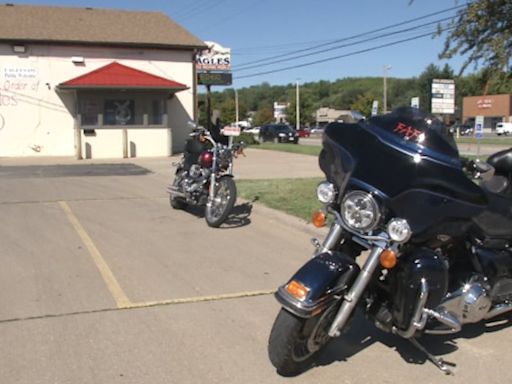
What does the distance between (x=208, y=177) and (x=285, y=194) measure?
2.55m

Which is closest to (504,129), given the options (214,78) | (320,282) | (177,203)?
(214,78)

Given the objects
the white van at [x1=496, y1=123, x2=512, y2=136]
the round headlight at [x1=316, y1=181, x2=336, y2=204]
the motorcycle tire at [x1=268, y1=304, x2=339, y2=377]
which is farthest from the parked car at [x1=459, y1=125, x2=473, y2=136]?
the white van at [x1=496, y1=123, x2=512, y2=136]

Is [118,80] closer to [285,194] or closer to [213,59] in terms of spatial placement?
[213,59]

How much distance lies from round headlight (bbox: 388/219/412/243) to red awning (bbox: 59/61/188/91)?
848 inches

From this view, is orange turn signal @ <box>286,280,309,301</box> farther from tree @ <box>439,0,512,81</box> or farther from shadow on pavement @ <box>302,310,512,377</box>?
tree @ <box>439,0,512,81</box>

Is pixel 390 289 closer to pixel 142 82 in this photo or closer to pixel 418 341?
pixel 418 341

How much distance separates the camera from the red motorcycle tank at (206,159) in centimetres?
886

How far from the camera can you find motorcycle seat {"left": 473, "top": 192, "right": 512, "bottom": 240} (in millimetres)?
4121

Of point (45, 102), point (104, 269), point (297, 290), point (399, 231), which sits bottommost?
point (104, 269)

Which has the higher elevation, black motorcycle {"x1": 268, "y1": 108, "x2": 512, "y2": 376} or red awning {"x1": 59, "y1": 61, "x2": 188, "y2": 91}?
red awning {"x1": 59, "y1": 61, "x2": 188, "y2": 91}

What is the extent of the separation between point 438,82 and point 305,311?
14598 millimetres

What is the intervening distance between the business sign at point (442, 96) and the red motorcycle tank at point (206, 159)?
31.1 feet

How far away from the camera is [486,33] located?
1030 cm

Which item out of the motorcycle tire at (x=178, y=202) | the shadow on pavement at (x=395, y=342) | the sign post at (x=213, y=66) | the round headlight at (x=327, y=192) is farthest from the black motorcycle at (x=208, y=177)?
the sign post at (x=213, y=66)
